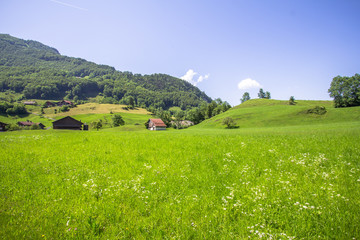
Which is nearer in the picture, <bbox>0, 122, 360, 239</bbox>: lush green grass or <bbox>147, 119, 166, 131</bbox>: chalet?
<bbox>0, 122, 360, 239</bbox>: lush green grass

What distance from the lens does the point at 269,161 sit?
33.4ft

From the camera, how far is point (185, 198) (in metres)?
6.29

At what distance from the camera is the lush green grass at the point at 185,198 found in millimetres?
4578

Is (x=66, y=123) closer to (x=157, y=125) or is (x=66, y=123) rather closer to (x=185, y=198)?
(x=157, y=125)

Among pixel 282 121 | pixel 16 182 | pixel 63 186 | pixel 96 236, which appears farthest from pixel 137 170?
pixel 282 121

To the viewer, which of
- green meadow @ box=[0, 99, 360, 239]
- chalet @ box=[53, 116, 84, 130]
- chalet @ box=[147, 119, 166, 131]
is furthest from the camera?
chalet @ box=[147, 119, 166, 131]

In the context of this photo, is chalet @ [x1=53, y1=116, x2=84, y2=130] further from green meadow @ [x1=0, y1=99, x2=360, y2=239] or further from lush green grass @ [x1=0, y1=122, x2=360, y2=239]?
green meadow @ [x1=0, y1=99, x2=360, y2=239]

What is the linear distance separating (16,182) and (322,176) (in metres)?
14.6

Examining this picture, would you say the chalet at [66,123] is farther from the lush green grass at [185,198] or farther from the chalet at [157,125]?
the lush green grass at [185,198]

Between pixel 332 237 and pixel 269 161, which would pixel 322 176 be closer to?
pixel 269 161

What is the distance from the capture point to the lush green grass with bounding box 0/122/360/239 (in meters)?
4.58

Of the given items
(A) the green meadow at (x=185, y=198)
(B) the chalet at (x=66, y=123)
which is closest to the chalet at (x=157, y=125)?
(B) the chalet at (x=66, y=123)

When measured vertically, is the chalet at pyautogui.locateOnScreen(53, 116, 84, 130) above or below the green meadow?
above

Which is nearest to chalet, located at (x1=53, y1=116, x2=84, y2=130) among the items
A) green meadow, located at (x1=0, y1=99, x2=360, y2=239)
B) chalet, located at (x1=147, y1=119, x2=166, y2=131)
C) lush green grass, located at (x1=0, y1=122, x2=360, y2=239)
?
chalet, located at (x1=147, y1=119, x2=166, y2=131)
